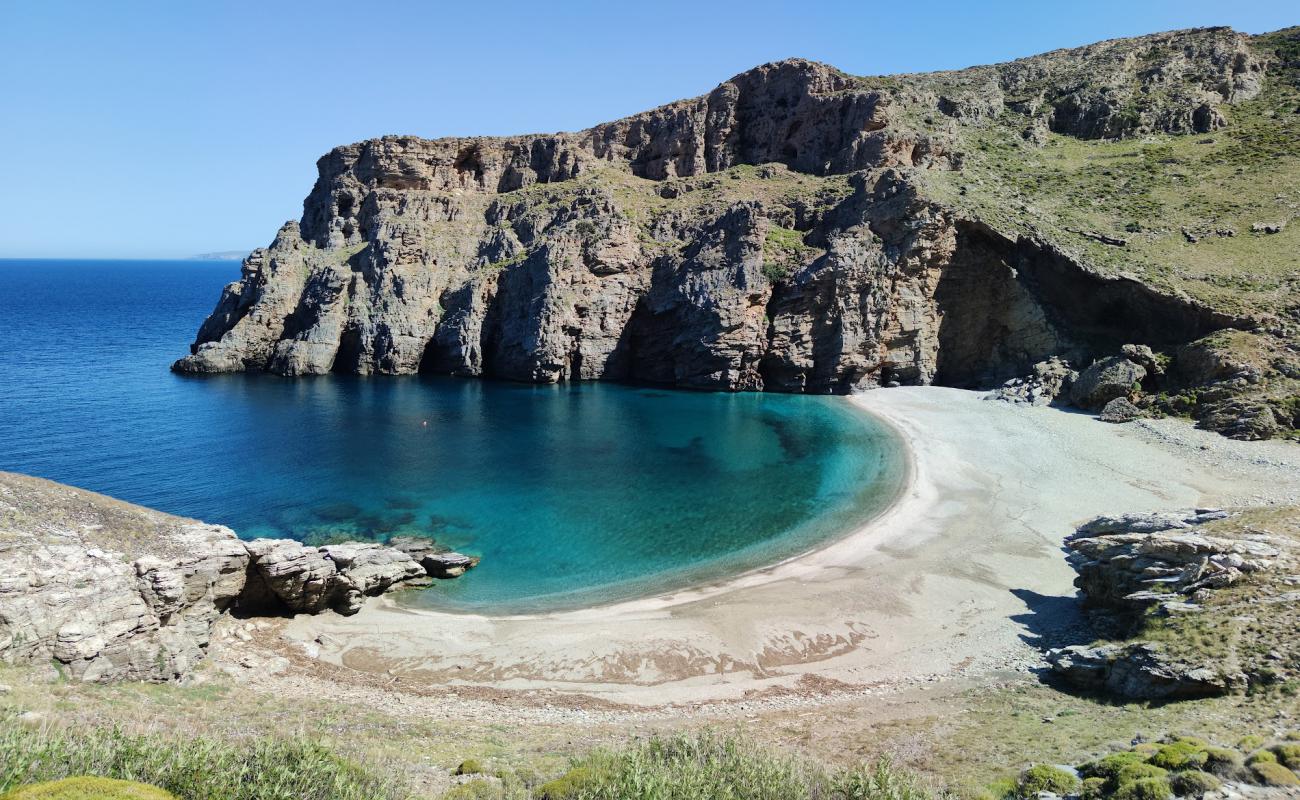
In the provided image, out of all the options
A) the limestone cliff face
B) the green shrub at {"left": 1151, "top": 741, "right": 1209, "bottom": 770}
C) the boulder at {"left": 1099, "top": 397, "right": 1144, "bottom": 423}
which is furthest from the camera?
the limestone cliff face

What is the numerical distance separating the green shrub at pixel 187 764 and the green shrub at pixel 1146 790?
44.6 feet

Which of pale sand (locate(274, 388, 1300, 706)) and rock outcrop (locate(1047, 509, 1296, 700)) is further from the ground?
rock outcrop (locate(1047, 509, 1296, 700))

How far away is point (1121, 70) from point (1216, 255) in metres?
41.4

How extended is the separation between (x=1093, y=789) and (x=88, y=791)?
1712 cm

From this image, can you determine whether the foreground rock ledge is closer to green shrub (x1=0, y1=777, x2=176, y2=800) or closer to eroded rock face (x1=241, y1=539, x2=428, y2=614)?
eroded rock face (x1=241, y1=539, x2=428, y2=614)

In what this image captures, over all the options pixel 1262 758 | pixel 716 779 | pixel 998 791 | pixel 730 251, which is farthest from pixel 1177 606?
pixel 730 251

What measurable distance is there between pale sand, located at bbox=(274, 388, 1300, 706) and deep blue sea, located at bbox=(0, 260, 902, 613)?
7.35 feet

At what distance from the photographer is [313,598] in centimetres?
2700

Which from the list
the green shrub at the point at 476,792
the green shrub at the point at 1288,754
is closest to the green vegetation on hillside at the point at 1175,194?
the green shrub at the point at 1288,754

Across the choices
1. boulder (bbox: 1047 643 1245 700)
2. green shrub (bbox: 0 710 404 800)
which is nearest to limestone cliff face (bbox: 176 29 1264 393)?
boulder (bbox: 1047 643 1245 700)

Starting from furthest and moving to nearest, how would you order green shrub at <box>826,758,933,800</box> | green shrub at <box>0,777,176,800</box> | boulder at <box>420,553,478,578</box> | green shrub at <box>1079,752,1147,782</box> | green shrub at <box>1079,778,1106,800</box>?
boulder at <box>420,553,478,578</box>, green shrub at <box>1079,752,1147,782</box>, green shrub at <box>1079,778,1106,800</box>, green shrub at <box>826,758,933,800</box>, green shrub at <box>0,777,176,800</box>

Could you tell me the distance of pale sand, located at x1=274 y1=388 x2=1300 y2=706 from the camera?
23688 millimetres

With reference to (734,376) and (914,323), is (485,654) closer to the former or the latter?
(734,376)

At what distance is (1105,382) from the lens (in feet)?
177
